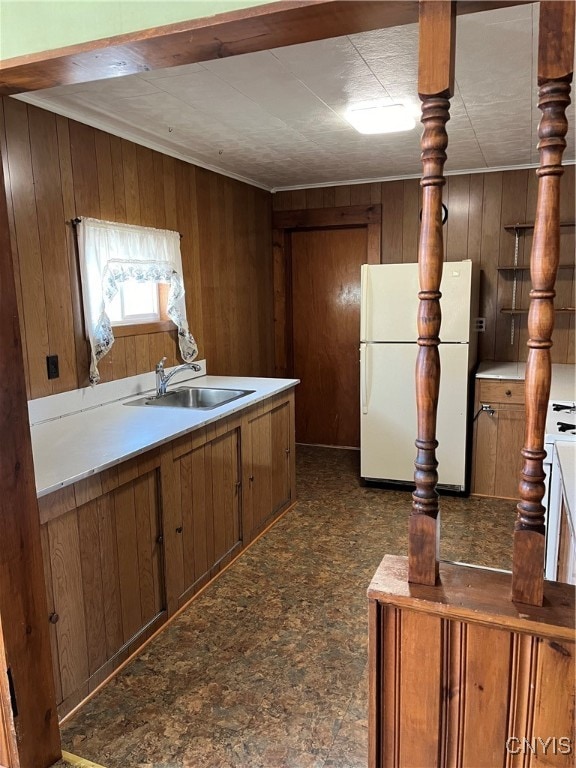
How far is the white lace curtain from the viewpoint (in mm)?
2854

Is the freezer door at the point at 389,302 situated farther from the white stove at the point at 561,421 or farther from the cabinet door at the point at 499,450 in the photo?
the white stove at the point at 561,421

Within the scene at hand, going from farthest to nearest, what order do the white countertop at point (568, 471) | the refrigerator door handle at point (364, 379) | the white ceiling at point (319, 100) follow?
1. the refrigerator door handle at point (364, 379)
2. the white ceiling at point (319, 100)
3. the white countertop at point (568, 471)

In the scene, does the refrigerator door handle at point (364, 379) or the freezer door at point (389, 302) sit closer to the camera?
the freezer door at point (389, 302)

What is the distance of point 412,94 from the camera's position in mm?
2625

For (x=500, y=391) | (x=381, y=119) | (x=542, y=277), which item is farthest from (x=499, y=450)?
(x=542, y=277)

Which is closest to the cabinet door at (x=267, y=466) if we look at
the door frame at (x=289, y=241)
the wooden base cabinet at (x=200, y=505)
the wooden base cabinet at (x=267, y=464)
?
the wooden base cabinet at (x=267, y=464)

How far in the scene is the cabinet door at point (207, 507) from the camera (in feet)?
8.57

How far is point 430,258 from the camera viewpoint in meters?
1.10

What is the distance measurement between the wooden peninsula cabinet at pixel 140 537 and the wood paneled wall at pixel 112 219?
73 centimetres

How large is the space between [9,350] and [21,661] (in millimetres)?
895

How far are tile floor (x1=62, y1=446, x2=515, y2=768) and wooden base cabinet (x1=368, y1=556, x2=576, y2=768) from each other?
0.75 m
